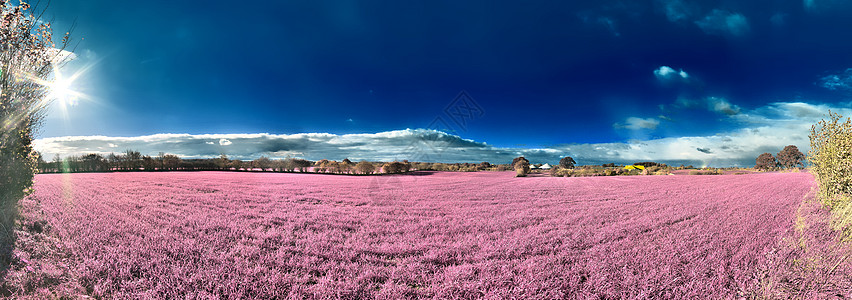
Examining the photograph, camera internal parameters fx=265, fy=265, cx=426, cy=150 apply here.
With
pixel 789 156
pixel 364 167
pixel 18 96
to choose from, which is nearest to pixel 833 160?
pixel 18 96

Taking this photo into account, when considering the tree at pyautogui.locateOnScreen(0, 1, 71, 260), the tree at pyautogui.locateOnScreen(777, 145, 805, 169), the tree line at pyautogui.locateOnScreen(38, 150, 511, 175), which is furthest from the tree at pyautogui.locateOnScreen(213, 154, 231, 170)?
the tree at pyautogui.locateOnScreen(777, 145, 805, 169)

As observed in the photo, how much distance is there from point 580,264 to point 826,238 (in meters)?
6.97

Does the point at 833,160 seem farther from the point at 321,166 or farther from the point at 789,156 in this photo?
the point at 789,156

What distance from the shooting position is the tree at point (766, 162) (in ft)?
183

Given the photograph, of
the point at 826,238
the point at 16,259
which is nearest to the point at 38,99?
the point at 16,259

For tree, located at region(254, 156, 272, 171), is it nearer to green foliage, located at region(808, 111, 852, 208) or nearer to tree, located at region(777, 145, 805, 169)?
green foliage, located at region(808, 111, 852, 208)

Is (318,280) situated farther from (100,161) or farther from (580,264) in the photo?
(100,161)

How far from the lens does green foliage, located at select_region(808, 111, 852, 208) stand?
21.1 ft

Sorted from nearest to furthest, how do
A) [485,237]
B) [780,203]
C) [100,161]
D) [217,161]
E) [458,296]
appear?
[458,296]
[485,237]
[780,203]
[100,161]
[217,161]

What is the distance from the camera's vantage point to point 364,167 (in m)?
38.0

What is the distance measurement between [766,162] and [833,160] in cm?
7860

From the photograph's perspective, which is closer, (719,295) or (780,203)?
(719,295)

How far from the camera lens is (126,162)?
36094 millimetres

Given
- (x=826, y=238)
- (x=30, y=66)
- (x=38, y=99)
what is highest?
(x=30, y=66)
